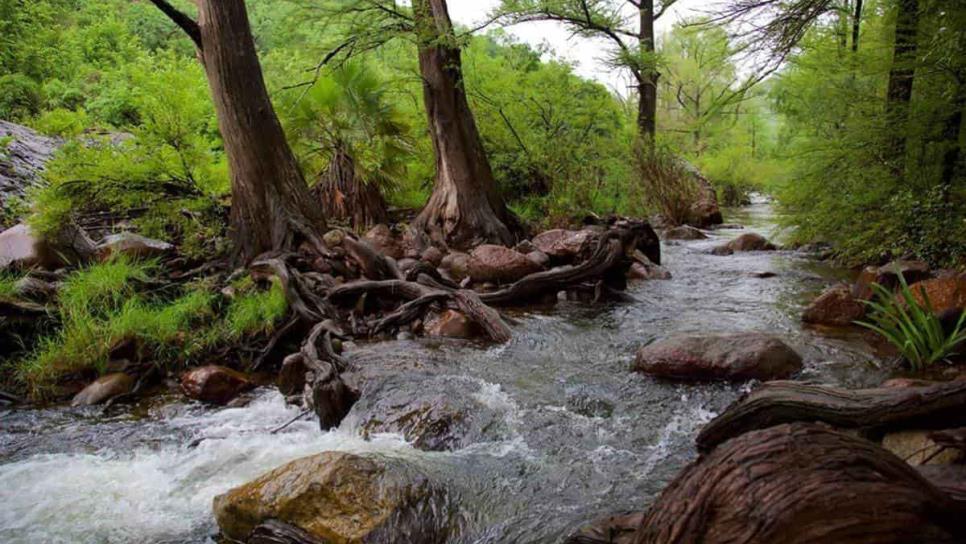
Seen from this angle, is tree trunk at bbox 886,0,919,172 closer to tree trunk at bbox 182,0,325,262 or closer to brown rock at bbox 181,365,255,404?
tree trunk at bbox 182,0,325,262

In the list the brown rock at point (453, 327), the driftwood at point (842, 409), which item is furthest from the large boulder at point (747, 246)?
the driftwood at point (842, 409)

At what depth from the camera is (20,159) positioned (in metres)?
9.28

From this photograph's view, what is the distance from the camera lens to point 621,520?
7.12 feet

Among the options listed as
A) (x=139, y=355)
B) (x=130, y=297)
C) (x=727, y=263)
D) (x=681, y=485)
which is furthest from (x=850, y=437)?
(x=727, y=263)

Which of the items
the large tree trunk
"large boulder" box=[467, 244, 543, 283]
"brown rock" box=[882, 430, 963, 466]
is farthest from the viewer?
the large tree trunk

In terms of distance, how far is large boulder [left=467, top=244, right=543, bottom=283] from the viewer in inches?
303

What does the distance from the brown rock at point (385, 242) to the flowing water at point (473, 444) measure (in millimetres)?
3725

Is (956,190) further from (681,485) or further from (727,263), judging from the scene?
(681,485)

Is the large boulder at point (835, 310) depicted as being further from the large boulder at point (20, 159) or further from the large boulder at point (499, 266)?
the large boulder at point (20, 159)

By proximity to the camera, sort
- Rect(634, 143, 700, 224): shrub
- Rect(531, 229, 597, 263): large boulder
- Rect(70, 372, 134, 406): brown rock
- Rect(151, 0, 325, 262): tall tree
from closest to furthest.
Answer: Rect(70, 372, 134, 406): brown rock < Rect(151, 0, 325, 262): tall tree < Rect(531, 229, 597, 263): large boulder < Rect(634, 143, 700, 224): shrub

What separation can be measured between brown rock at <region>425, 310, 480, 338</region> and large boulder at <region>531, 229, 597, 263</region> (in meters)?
2.68

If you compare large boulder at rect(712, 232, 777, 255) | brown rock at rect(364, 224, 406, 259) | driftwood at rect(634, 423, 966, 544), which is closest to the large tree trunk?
brown rock at rect(364, 224, 406, 259)

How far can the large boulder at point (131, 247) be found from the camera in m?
6.62

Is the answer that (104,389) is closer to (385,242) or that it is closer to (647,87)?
(385,242)
